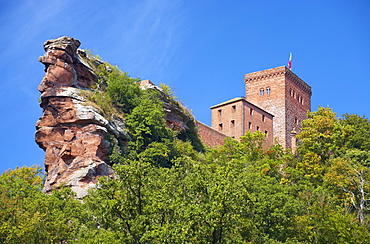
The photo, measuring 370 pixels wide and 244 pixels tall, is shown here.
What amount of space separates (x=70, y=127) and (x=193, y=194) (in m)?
15.9

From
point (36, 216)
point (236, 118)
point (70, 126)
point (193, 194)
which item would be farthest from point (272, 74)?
point (36, 216)

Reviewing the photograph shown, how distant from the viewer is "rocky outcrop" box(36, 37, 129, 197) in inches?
1367

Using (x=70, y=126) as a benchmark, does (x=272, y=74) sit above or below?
above

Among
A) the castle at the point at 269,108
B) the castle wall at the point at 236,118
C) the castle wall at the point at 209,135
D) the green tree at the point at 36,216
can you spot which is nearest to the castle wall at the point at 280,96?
the castle at the point at 269,108

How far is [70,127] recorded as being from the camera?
3672 centimetres

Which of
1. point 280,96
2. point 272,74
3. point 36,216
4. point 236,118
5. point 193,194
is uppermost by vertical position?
point 272,74

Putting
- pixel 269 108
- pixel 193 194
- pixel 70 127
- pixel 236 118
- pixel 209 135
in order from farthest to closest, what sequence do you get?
pixel 269 108 → pixel 236 118 → pixel 209 135 → pixel 70 127 → pixel 193 194

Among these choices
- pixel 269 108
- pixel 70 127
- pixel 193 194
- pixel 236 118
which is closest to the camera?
pixel 193 194

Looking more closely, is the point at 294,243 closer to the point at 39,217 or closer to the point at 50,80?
the point at 39,217

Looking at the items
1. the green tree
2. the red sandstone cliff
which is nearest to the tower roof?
the red sandstone cliff

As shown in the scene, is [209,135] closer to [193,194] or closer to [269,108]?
[269,108]

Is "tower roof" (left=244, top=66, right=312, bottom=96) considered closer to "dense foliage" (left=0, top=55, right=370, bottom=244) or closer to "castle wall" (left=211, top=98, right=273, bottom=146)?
"castle wall" (left=211, top=98, right=273, bottom=146)

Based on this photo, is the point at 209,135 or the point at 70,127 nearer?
the point at 70,127

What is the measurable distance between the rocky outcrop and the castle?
19.1 m
